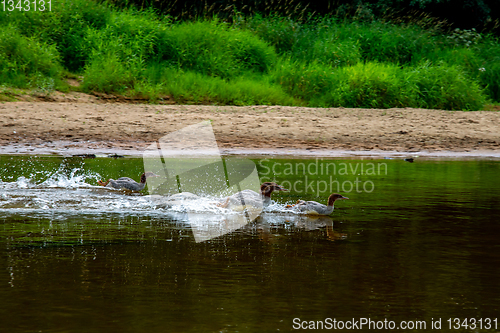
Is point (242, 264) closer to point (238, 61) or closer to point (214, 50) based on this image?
point (214, 50)

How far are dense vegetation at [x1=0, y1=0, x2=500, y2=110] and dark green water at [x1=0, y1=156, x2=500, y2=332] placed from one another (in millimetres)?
7557

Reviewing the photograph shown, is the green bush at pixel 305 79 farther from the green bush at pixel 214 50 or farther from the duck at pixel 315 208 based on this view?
the duck at pixel 315 208

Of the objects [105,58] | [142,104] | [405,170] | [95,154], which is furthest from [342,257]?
[105,58]

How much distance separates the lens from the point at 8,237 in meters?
5.56

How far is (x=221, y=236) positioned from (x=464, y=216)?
3003mm

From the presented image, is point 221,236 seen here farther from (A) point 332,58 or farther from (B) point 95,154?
(A) point 332,58

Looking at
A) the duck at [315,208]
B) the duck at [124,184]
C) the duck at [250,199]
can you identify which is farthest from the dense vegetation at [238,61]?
the duck at [315,208]

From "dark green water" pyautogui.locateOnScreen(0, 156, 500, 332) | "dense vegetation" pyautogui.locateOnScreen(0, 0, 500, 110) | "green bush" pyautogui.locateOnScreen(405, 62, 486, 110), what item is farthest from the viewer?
"green bush" pyautogui.locateOnScreen(405, 62, 486, 110)

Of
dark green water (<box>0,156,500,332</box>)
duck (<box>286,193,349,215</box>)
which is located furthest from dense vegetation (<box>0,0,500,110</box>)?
duck (<box>286,193,349,215</box>)

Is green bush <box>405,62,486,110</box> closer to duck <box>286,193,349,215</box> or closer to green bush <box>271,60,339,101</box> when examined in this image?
green bush <box>271,60,339,101</box>
